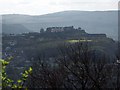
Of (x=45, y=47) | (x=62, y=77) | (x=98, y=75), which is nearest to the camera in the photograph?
(x=98, y=75)

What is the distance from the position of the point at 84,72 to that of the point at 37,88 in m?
5.62

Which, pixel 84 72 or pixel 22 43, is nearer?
pixel 84 72

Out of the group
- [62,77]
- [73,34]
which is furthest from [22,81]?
[73,34]

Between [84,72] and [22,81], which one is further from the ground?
[22,81]

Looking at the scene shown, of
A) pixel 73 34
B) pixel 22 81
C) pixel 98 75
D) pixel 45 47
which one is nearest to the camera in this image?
pixel 22 81

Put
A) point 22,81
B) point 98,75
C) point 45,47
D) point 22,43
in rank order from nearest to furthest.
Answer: point 22,81, point 98,75, point 45,47, point 22,43

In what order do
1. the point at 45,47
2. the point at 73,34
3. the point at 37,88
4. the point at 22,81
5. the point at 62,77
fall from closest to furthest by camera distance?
the point at 22,81
the point at 62,77
the point at 37,88
the point at 45,47
the point at 73,34

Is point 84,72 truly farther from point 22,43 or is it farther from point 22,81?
point 22,43

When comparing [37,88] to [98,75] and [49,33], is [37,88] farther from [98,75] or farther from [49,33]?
[49,33]

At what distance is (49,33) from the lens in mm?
163125

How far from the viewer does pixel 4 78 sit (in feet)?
21.8

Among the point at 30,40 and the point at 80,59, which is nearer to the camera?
the point at 80,59

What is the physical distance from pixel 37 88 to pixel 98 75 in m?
6.28

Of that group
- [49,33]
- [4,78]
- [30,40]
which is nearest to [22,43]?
[30,40]
